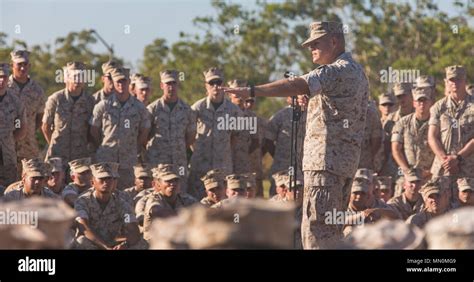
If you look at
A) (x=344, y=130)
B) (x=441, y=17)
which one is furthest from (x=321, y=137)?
(x=441, y=17)

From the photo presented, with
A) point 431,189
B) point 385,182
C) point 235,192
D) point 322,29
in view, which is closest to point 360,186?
point 431,189

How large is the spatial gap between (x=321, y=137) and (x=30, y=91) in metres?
5.56

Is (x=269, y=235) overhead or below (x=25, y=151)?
below

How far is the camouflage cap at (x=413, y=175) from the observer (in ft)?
52.3

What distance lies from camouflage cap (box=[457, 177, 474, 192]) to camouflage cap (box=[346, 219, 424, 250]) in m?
6.48

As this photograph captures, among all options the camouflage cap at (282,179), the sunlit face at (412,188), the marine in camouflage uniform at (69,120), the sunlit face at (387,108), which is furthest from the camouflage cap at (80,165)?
the sunlit face at (387,108)

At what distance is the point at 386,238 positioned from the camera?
27.7 feet

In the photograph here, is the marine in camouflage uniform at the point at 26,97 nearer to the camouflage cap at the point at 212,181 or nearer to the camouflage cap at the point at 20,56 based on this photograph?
the camouflage cap at the point at 20,56

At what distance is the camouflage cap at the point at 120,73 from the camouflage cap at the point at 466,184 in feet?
12.4

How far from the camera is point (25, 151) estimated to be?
16578 millimetres

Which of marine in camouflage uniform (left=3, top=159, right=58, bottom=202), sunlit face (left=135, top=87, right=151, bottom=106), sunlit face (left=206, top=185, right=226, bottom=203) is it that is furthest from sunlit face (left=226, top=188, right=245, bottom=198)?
sunlit face (left=135, top=87, right=151, bottom=106)

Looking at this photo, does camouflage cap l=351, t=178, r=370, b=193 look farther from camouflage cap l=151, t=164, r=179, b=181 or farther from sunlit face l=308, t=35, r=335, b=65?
sunlit face l=308, t=35, r=335, b=65
